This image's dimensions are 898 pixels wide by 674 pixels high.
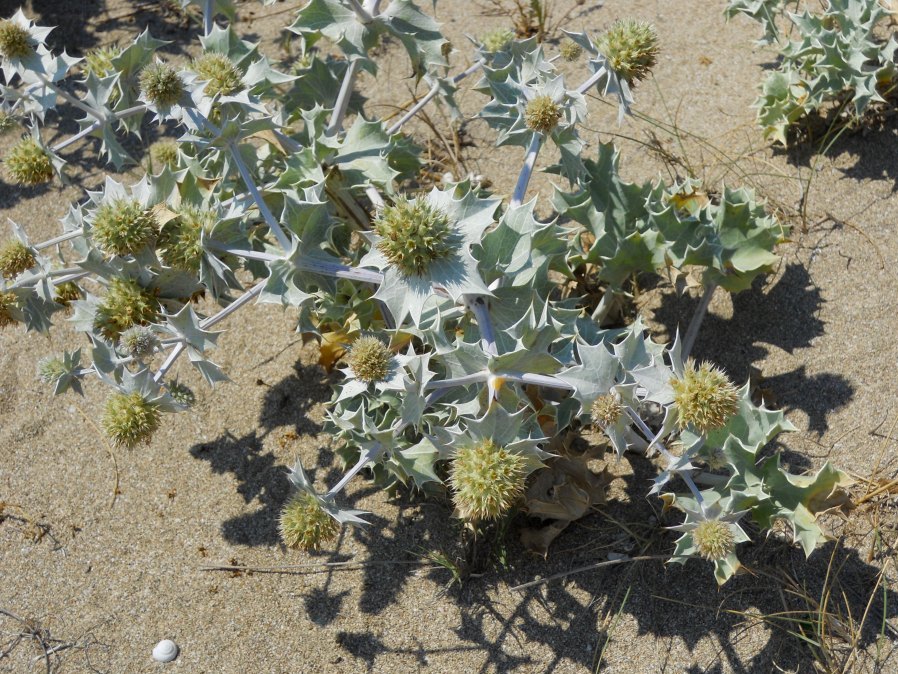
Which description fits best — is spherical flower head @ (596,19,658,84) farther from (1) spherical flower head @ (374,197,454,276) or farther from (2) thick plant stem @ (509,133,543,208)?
(1) spherical flower head @ (374,197,454,276)

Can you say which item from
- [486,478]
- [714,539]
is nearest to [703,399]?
[714,539]

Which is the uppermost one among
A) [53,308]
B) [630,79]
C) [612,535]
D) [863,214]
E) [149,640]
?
[630,79]

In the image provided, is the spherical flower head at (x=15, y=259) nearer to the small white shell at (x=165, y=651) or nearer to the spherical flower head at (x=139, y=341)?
the spherical flower head at (x=139, y=341)

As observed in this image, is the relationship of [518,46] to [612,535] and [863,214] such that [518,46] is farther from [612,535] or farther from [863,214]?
[612,535]

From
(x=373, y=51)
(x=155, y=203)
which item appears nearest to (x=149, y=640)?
(x=155, y=203)

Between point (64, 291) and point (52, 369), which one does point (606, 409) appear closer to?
point (52, 369)

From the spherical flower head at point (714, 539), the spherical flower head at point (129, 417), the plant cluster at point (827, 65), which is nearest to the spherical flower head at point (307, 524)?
the spherical flower head at point (129, 417)

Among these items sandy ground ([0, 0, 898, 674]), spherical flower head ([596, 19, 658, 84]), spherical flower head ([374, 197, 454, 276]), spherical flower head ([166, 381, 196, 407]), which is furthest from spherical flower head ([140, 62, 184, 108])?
spherical flower head ([596, 19, 658, 84])
